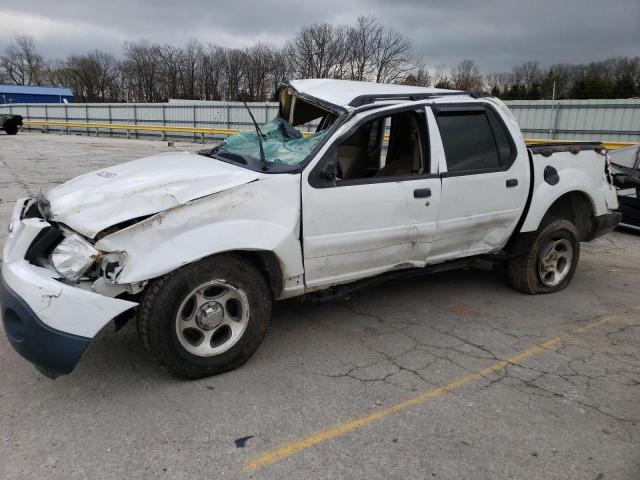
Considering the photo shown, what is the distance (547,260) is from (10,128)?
3361cm

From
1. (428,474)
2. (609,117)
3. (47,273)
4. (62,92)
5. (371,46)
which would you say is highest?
(371,46)

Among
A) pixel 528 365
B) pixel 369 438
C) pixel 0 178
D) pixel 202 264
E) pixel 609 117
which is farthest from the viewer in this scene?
pixel 609 117

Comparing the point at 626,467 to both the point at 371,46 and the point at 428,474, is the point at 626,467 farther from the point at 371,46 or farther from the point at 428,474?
the point at 371,46

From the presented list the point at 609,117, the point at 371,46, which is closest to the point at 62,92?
the point at 371,46

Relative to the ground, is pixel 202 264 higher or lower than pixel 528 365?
higher

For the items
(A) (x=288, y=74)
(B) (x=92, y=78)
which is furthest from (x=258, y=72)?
(B) (x=92, y=78)

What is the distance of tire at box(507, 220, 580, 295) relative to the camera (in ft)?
16.0

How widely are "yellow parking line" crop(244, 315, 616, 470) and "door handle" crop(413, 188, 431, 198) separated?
1349mm

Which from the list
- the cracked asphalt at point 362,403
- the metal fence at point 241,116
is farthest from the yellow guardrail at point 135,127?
the cracked asphalt at point 362,403

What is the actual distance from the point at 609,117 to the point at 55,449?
18168mm

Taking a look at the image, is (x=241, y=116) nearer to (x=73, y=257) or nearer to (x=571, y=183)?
(x=571, y=183)

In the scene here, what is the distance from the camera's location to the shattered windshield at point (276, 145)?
3.67m

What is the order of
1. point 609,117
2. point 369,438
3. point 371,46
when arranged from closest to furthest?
point 369,438 → point 609,117 → point 371,46

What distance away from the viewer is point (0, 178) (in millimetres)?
11875
